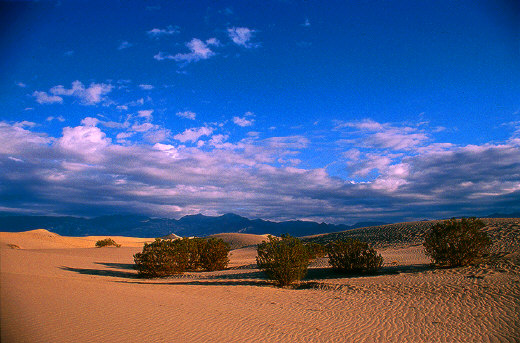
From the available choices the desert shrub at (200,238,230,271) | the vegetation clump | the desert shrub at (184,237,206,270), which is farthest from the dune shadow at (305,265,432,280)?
the desert shrub at (184,237,206,270)

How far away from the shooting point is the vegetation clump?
750 inches

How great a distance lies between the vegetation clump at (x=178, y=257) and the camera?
19.1 m

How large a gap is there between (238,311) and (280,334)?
2.31 m

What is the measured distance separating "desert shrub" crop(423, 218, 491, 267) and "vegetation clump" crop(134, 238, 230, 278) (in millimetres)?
14127

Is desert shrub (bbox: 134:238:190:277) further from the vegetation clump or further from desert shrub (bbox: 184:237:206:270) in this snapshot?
desert shrub (bbox: 184:237:206:270)

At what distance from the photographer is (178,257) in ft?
65.9

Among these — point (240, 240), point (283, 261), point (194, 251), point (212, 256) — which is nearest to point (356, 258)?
point (283, 261)

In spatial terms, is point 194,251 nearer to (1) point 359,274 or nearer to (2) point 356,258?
(2) point 356,258

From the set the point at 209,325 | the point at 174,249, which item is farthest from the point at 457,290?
the point at 174,249

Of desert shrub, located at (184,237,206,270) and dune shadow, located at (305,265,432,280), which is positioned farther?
desert shrub, located at (184,237,206,270)

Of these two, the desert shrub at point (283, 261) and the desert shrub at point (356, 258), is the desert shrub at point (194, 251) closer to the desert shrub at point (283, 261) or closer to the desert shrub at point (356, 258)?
the desert shrub at point (283, 261)

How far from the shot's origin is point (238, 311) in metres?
9.11

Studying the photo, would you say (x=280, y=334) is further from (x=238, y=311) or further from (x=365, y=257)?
(x=365, y=257)

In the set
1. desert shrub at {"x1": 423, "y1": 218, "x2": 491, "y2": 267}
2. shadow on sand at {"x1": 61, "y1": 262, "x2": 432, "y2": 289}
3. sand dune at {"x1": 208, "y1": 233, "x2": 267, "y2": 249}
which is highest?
desert shrub at {"x1": 423, "y1": 218, "x2": 491, "y2": 267}
